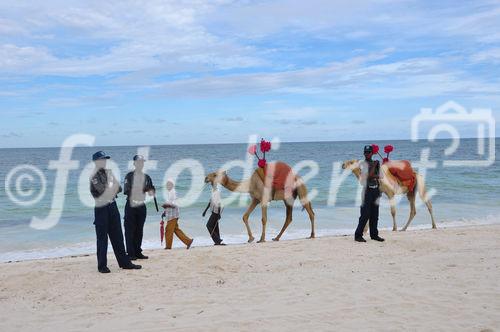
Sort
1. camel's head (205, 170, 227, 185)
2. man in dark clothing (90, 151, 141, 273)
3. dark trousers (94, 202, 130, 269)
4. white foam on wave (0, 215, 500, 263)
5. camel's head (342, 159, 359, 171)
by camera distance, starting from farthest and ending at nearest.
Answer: white foam on wave (0, 215, 500, 263) → camel's head (342, 159, 359, 171) → camel's head (205, 170, 227, 185) → dark trousers (94, 202, 130, 269) → man in dark clothing (90, 151, 141, 273)

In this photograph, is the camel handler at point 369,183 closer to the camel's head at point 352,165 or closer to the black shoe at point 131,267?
the camel's head at point 352,165

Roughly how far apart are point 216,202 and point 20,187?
23.9 metres

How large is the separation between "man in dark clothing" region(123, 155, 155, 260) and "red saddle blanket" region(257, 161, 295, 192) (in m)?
2.62

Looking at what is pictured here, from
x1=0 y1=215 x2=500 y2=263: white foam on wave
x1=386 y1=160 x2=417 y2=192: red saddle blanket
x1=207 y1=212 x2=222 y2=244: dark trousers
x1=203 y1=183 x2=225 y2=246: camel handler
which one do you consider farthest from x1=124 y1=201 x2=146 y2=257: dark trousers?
x1=386 y1=160 x2=417 y2=192: red saddle blanket

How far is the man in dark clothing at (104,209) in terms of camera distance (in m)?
7.31

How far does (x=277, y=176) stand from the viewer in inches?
410

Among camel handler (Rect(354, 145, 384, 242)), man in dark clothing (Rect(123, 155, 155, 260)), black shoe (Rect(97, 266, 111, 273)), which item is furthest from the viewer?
camel handler (Rect(354, 145, 384, 242))

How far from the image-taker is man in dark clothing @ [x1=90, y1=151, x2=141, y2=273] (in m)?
7.31

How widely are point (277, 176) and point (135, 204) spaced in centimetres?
311

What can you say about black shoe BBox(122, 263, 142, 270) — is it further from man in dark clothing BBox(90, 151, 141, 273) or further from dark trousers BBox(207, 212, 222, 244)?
dark trousers BBox(207, 212, 222, 244)

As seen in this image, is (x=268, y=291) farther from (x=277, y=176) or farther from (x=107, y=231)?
(x=277, y=176)

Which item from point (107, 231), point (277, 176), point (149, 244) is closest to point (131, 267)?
point (107, 231)

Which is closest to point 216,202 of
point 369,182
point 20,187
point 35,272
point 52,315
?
point 369,182

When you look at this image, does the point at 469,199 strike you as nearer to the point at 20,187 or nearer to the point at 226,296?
the point at 226,296
